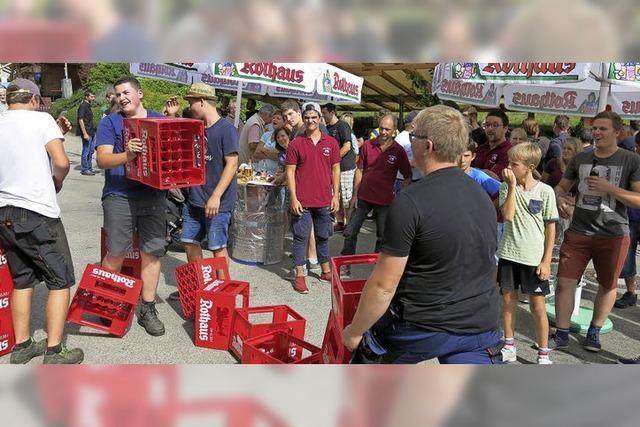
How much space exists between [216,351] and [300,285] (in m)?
1.56

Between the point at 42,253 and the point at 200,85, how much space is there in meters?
1.88

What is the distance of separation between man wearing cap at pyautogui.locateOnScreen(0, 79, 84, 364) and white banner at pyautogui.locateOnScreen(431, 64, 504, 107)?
22.1 feet

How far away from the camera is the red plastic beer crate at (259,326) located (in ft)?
11.5

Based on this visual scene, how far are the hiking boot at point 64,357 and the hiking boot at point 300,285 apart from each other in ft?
7.26

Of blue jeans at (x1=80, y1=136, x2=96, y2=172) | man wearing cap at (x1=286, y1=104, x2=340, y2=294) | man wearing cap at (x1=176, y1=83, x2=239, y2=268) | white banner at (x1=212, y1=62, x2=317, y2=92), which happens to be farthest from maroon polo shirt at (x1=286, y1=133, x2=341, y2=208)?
blue jeans at (x1=80, y1=136, x2=96, y2=172)

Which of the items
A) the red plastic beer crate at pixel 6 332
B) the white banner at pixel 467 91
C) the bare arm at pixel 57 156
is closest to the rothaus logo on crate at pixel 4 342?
the red plastic beer crate at pixel 6 332

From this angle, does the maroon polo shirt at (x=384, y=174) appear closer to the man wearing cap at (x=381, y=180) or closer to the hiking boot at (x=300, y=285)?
the man wearing cap at (x=381, y=180)

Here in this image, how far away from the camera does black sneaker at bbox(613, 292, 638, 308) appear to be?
520 centimetres

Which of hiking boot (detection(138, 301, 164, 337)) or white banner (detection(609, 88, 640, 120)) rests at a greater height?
white banner (detection(609, 88, 640, 120))

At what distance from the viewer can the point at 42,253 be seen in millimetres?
3436

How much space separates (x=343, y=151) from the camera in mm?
7910

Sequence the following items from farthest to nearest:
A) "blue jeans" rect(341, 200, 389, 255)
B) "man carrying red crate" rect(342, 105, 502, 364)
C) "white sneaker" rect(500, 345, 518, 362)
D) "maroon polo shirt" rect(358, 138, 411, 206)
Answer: "blue jeans" rect(341, 200, 389, 255), "maroon polo shirt" rect(358, 138, 411, 206), "white sneaker" rect(500, 345, 518, 362), "man carrying red crate" rect(342, 105, 502, 364)

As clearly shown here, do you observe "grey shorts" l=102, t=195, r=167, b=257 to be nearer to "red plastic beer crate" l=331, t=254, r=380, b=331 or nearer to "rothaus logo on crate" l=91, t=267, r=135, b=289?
"rothaus logo on crate" l=91, t=267, r=135, b=289

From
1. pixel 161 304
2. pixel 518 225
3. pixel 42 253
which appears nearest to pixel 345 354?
pixel 518 225
